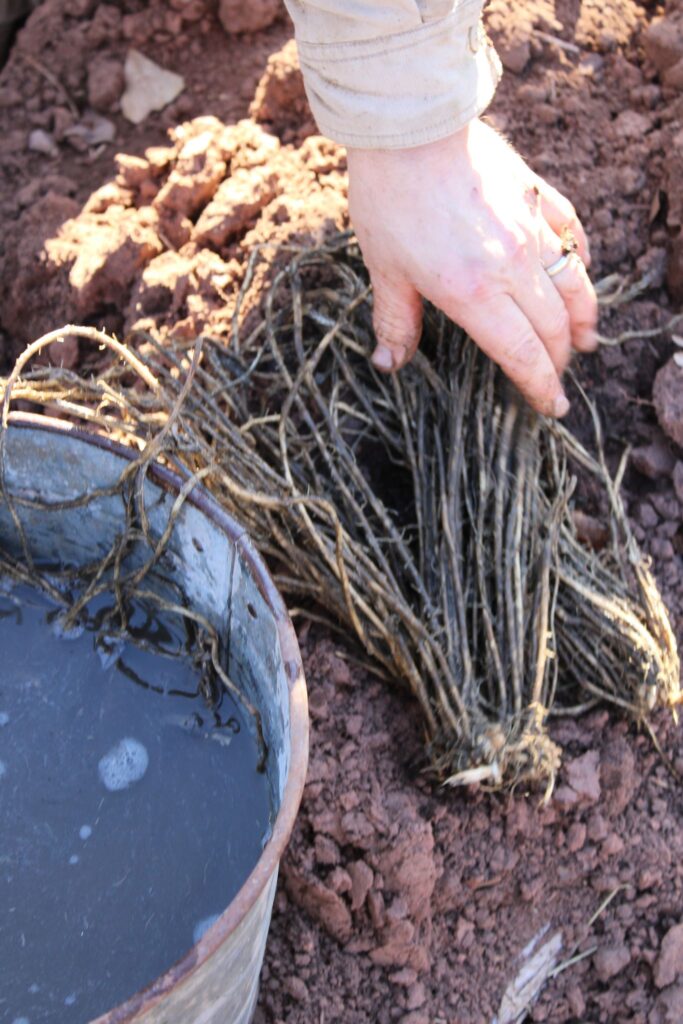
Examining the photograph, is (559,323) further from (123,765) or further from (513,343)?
(123,765)

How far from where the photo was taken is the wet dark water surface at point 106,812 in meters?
1.25

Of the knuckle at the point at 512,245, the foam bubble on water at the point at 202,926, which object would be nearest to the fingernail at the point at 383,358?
the knuckle at the point at 512,245

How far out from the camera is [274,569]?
163 cm

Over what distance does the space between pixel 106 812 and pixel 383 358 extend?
0.79 metres

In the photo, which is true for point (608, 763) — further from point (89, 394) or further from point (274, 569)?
point (89, 394)

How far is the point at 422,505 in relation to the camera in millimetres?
1645

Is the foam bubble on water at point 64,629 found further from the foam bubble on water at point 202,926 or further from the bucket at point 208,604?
the foam bubble on water at point 202,926

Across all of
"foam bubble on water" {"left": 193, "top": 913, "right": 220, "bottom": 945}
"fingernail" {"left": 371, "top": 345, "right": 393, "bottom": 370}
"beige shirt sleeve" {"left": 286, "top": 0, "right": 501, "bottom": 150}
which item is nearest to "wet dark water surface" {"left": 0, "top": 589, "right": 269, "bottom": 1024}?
"foam bubble on water" {"left": 193, "top": 913, "right": 220, "bottom": 945}

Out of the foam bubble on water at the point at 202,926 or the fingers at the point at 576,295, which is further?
the fingers at the point at 576,295

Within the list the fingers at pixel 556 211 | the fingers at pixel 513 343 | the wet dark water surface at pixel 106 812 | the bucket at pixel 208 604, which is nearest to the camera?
the bucket at pixel 208 604

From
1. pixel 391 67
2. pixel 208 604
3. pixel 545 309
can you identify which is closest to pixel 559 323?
pixel 545 309

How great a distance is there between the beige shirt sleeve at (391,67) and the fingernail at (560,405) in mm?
457

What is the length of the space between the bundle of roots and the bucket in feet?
0.28

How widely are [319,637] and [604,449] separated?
62 cm
